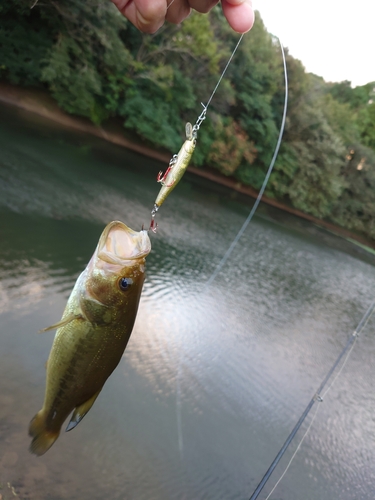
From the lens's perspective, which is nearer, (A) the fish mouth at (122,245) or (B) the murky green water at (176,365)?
(A) the fish mouth at (122,245)

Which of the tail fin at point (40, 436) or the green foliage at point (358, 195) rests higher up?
the green foliage at point (358, 195)

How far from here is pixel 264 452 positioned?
182 inches

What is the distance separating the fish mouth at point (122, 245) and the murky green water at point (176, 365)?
262cm

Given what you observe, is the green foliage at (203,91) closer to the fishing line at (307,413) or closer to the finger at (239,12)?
the fishing line at (307,413)

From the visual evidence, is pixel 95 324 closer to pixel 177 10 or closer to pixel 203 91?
pixel 177 10

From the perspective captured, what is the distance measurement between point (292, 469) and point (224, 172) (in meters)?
19.7

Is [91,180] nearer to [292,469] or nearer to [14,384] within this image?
[14,384]

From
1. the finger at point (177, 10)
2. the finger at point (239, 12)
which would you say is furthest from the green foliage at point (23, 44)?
the finger at point (239, 12)

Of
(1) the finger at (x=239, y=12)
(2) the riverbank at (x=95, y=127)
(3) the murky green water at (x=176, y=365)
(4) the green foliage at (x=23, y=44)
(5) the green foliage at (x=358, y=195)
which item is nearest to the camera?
(1) the finger at (x=239, y=12)

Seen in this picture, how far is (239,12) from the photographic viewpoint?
145cm

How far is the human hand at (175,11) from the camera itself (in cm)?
135

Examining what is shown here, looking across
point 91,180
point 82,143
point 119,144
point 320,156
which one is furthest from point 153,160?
point 320,156

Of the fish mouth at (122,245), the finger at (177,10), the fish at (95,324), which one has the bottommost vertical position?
the fish at (95,324)

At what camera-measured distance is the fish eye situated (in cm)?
144
